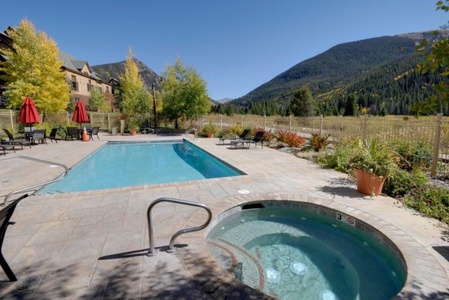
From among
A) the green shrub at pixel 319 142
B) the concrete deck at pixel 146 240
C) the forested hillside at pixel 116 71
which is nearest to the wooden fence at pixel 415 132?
the green shrub at pixel 319 142

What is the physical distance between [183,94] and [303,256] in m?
16.2

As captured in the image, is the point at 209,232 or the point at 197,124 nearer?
the point at 209,232

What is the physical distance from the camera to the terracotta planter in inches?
198

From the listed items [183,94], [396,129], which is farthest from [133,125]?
[396,129]

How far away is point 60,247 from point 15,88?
21726 millimetres

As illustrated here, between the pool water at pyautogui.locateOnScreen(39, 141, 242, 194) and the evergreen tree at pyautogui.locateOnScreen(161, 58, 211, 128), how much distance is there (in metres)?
5.08

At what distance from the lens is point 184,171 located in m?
9.19

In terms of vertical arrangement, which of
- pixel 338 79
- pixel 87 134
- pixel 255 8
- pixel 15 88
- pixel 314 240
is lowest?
pixel 314 240

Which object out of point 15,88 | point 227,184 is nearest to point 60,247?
point 227,184

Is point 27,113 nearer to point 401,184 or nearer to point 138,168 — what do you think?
point 138,168

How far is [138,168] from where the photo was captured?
31.7 feet

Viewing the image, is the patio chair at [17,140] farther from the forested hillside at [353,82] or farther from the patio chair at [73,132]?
the forested hillside at [353,82]

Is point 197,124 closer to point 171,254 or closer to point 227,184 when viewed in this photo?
point 227,184

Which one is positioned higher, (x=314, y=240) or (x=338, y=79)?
(x=338, y=79)
